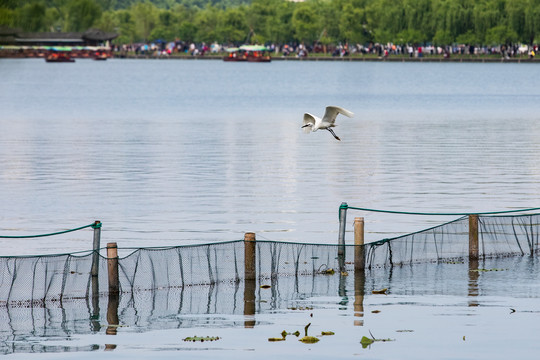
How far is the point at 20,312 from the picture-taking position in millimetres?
21625

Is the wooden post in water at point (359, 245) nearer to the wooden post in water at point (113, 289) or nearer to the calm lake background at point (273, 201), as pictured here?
the calm lake background at point (273, 201)

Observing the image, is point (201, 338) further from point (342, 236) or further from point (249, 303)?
point (342, 236)

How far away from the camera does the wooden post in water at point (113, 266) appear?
70.2 feet

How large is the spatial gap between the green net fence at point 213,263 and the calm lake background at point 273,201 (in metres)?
0.47

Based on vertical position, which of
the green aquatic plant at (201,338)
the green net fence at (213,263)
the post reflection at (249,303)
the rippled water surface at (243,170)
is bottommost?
the green aquatic plant at (201,338)

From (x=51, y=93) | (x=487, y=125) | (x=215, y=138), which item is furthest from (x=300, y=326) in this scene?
(x=51, y=93)

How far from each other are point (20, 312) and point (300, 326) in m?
5.30

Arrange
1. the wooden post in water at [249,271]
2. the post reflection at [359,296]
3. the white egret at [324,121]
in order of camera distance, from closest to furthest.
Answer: the post reflection at [359,296] < the wooden post in water at [249,271] < the white egret at [324,121]

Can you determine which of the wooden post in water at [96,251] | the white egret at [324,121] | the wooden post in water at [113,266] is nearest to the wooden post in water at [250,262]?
the wooden post in water at [113,266]

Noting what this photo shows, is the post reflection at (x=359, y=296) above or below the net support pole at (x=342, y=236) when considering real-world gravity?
below

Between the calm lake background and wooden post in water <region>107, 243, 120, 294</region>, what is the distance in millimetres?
439

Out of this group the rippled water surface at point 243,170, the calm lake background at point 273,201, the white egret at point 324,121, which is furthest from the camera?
the rippled water surface at point 243,170

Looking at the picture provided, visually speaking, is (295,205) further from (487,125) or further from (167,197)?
(487,125)

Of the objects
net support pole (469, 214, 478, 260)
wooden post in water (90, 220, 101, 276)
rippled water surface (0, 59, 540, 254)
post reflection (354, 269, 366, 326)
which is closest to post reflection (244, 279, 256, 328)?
post reflection (354, 269, 366, 326)
